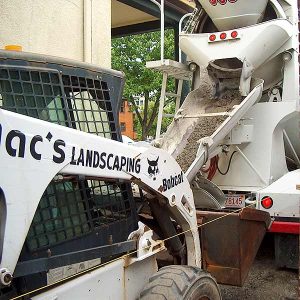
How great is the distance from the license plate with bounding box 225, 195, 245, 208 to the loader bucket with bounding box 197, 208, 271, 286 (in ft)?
4.21

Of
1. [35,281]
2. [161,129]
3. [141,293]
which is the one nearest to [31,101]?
[35,281]

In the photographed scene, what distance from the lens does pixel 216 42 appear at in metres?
5.53

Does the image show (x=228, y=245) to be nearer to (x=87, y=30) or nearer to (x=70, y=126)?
(x=70, y=126)

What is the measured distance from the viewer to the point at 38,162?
7.14 feet

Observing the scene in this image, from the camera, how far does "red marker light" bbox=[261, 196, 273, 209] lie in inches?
199

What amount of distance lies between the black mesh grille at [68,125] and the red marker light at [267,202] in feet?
8.08

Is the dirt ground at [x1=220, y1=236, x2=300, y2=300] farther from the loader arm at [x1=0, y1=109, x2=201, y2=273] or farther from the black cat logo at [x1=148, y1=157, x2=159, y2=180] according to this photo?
the loader arm at [x1=0, y1=109, x2=201, y2=273]

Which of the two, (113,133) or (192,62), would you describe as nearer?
(113,133)

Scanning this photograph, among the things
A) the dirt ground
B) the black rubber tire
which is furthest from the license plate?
the black rubber tire

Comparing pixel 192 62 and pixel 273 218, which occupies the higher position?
pixel 192 62

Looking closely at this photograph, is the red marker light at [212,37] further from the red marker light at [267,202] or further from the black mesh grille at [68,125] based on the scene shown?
the black mesh grille at [68,125]

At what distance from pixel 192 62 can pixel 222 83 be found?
0.53 metres

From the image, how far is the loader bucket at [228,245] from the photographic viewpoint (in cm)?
396

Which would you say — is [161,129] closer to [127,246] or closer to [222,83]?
[222,83]
